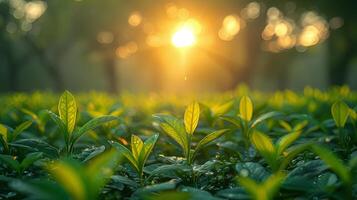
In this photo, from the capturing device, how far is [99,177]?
127cm

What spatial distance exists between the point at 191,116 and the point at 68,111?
21.5 inches

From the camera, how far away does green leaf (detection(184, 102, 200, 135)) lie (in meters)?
A: 1.95

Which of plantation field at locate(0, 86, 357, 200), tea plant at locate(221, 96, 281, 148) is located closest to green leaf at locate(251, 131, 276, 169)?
plantation field at locate(0, 86, 357, 200)

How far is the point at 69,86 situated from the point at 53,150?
58.0m

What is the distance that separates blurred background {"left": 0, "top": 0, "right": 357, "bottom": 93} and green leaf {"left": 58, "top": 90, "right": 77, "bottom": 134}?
1836 centimetres

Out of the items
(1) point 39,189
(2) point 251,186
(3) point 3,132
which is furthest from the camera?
(3) point 3,132

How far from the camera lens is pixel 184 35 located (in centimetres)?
2412

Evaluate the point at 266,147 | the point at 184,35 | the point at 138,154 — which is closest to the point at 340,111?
the point at 266,147

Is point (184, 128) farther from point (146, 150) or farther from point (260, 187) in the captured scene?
point (260, 187)

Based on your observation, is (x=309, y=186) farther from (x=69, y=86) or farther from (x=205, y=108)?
(x=69, y=86)

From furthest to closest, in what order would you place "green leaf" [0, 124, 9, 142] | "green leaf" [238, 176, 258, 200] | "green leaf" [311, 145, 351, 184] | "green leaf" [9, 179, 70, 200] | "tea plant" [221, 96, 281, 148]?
"tea plant" [221, 96, 281, 148] < "green leaf" [0, 124, 9, 142] < "green leaf" [311, 145, 351, 184] < "green leaf" [238, 176, 258, 200] < "green leaf" [9, 179, 70, 200]

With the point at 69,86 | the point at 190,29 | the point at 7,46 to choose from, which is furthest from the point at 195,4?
the point at 69,86

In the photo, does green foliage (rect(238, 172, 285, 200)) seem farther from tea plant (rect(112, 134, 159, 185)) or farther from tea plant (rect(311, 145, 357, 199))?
tea plant (rect(112, 134, 159, 185))

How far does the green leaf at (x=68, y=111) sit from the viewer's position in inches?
76.7
